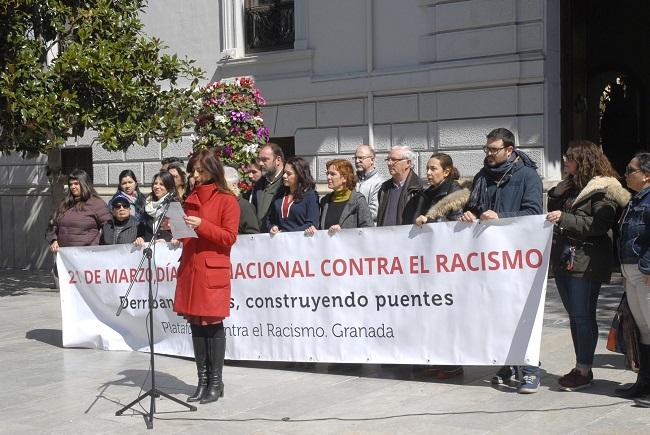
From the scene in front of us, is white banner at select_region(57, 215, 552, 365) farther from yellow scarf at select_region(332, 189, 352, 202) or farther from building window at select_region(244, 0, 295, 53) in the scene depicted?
building window at select_region(244, 0, 295, 53)

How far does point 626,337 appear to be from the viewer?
7223 millimetres

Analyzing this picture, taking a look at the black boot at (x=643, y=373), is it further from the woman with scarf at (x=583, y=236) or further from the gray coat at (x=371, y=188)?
the gray coat at (x=371, y=188)

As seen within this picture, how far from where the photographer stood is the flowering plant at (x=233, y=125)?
12133mm

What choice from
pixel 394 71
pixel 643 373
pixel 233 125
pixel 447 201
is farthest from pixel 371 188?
pixel 394 71

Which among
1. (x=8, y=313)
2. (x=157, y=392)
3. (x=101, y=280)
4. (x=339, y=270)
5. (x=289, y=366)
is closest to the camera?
(x=157, y=392)

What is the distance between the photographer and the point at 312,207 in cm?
866

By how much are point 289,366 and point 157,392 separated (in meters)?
1.84

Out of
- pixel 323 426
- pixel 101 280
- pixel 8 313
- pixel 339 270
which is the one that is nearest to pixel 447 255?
pixel 339 270

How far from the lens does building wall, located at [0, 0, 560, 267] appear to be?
14.2 m

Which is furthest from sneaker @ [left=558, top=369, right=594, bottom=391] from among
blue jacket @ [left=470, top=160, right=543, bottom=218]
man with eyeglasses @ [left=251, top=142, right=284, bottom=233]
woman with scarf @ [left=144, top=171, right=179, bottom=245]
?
woman with scarf @ [left=144, top=171, right=179, bottom=245]

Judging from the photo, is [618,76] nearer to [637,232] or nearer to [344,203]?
[344,203]

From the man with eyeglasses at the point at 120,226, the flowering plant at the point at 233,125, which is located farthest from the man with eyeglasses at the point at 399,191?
the flowering plant at the point at 233,125

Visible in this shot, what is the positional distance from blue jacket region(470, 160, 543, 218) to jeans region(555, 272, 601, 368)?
553 mm

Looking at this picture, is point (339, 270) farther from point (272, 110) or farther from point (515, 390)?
point (272, 110)
